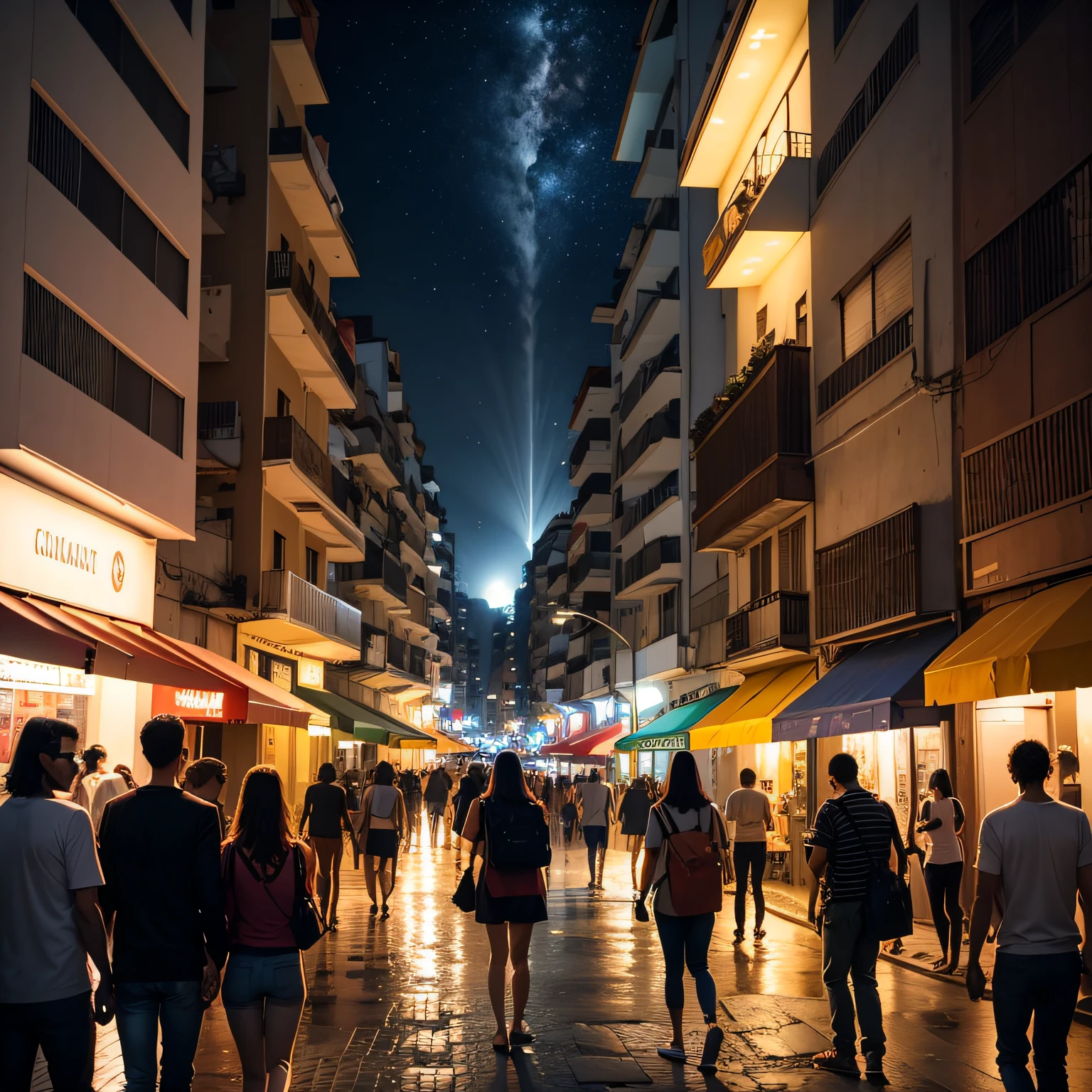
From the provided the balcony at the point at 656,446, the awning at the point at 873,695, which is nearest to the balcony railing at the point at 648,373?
the balcony at the point at 656,446

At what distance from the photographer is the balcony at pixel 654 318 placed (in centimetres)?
4006

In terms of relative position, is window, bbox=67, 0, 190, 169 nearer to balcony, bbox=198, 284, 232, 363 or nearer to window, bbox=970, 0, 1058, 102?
balcony, bbox=198, 284, 232, 363

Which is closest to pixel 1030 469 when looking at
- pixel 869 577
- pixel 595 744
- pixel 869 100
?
pixel 869 577

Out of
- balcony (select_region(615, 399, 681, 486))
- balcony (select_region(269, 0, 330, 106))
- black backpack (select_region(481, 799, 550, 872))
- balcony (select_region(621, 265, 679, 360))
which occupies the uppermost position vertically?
balcony (select_region(269, 0, 330, 106))

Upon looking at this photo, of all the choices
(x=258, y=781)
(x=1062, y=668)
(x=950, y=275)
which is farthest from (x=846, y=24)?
(x=258, y=781)

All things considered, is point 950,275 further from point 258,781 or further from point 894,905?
point 258,781

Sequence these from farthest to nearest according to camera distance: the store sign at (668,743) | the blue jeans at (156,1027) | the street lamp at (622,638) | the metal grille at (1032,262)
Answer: the street lamp at (622,638), the store sign at (668,743), the metal grille at (1032,262), the blue jeans at (156,1027)

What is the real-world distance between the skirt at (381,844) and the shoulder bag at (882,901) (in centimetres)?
1041

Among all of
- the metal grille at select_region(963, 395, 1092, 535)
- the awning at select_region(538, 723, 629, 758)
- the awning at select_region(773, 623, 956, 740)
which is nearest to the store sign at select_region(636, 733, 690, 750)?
the awning at select_region(773, 623, 956, 740)

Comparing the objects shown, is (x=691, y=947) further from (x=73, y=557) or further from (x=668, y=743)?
(x=668, y=743)

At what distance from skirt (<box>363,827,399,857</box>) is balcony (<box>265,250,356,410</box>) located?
49.2ft

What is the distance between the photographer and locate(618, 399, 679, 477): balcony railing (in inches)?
1538

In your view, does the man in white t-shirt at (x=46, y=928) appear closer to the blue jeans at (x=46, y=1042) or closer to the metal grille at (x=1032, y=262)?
the blue jeans at (x=46, y=1042)

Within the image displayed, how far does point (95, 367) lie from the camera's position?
1675cm
